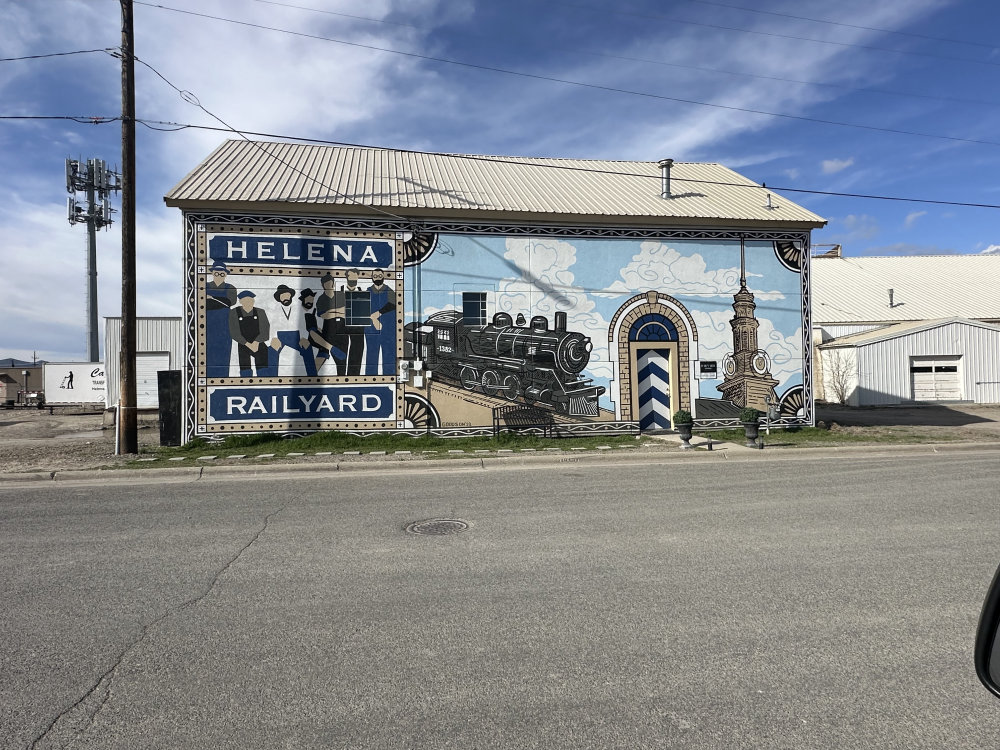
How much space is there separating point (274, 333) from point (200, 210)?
326cm

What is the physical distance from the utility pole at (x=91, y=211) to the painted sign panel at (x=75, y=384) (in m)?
15.0

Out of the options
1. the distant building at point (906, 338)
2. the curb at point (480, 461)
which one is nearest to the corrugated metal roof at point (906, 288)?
the distant building at point (906, 338)

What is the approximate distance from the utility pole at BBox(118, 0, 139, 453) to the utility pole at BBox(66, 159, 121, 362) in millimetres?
40523

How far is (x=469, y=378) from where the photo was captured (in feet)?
52.6

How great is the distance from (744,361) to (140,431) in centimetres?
1749

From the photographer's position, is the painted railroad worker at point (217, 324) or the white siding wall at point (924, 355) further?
the white siding wall at point (924, 355)

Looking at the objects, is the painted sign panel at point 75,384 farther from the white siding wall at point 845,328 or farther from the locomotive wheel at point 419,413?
the white siding wall at point 845,328

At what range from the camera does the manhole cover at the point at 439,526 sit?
6.88 m

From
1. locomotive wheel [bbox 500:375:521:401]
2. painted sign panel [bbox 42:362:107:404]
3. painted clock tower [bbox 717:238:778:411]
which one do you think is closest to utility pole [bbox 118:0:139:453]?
locomotive wheel [bbox 500:375:521:401]

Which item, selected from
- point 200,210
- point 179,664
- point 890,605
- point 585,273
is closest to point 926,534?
point 890,605

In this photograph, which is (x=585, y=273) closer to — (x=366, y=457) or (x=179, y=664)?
(x=366, y=457)

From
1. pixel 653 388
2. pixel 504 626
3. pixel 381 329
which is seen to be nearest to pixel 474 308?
pixel 381 329

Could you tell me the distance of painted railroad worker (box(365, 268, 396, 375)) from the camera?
1557cm

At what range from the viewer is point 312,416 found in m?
15.3
